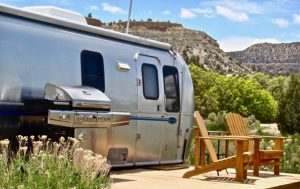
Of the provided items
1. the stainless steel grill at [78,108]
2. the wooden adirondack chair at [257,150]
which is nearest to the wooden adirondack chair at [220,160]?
the wooden adirondack chair at [257,150]

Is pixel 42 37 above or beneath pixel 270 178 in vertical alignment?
above

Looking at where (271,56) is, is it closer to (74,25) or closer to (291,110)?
(291,110)

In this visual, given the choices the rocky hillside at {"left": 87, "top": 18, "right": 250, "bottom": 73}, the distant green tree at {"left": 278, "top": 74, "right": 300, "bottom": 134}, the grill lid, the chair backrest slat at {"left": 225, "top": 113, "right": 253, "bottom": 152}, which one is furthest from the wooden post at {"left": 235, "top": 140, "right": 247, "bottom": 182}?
the rocky hillside at {"left": 87, "top": 18, "right": 250, "bottom": 73}

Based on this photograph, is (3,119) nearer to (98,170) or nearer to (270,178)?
(98,170)

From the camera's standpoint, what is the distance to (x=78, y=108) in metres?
6.96

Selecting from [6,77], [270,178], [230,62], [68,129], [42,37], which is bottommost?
[270,178]

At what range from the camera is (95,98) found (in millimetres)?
7312

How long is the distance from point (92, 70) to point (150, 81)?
143 cm

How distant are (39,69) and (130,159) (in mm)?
2333

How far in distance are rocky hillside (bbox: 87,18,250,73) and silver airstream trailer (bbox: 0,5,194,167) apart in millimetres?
71224

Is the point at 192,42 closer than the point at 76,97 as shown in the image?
No

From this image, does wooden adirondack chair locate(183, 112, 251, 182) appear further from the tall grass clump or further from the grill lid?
the tall grass clump

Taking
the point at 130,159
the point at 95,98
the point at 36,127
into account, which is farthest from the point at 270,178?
the point at 36,127

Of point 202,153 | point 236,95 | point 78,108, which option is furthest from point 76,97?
point 236,95
